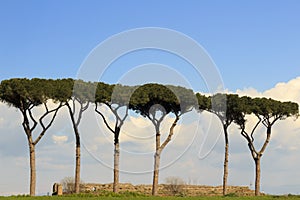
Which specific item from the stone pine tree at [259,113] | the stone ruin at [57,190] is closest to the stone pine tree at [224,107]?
the stone pine tree at [259,113]

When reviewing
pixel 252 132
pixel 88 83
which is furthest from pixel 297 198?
pixel 88 83

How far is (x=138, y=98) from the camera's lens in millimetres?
53438

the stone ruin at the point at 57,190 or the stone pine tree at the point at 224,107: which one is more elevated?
the stone pine tree at the point at 224,107

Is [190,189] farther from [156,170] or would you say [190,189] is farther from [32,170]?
[32,170]

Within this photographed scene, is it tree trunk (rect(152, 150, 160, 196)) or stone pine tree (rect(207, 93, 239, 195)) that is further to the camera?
stone pine tree (rect(207, 93, 239, 195))

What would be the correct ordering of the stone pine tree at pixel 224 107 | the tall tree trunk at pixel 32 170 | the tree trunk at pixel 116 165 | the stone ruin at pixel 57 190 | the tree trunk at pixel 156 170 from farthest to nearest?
the stone pine tree at pixel 224 107 < the tree trunk at pixel 156 170 < the tree trunk at pixel 116 165 < the stone ruin at pixel 57 190 < the tall tree trunk at pixel 32 170

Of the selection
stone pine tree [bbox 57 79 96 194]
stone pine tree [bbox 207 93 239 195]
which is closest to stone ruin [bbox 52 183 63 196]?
stone pine tree [bbox 57 79 96 194]

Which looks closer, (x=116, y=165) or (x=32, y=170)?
(x=32, y=170)

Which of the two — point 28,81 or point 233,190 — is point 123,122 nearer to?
point 28,81

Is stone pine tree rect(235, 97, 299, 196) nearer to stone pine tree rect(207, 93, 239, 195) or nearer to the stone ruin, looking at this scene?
stone pine tree rect(207, 93, 239, 195)

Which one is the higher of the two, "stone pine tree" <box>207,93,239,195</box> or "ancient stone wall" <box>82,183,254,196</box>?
"stone pine tree" <box>207,93,239,195</box>

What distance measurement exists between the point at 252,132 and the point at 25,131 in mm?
23016

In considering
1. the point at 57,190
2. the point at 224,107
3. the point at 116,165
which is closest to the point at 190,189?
the point at 224,107

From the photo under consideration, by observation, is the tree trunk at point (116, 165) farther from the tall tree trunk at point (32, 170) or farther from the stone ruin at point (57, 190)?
the tall tree trunk at point (32, 170)
